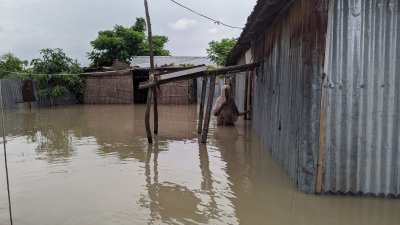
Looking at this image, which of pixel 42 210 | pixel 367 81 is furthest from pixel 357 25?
pixel 42 210

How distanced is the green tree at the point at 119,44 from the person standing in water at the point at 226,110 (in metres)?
20.1

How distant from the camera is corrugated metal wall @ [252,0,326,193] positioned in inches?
198

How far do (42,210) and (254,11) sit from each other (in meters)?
5.33

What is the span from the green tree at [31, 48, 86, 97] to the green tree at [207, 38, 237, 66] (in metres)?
12.2

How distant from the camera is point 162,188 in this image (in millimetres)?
5820

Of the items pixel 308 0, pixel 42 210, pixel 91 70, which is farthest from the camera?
pixel 91 70

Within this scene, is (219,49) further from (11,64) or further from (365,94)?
(365,94)

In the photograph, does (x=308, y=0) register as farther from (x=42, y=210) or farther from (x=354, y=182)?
(x=42, y=210)

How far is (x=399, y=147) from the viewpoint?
15.9 ft

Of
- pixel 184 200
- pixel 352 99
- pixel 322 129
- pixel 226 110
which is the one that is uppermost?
pixel 352 99

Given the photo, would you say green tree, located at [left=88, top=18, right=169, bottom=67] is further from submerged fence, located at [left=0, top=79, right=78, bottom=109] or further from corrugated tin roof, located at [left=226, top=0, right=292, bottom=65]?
corrugated tin roof, located at [left=226, top=0, right=292, bottom=65]

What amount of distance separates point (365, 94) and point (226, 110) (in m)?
8.42

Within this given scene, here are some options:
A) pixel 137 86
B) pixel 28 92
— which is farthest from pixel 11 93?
pixel 137 86

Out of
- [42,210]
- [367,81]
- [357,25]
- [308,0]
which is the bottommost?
[42,210]
